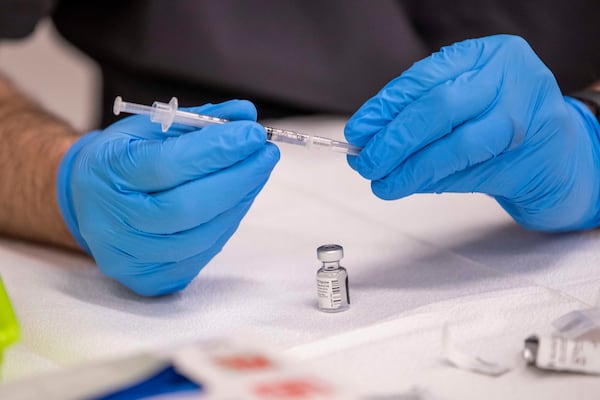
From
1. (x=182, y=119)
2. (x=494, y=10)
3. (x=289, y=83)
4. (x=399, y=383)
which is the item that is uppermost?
(x=494, y=10)

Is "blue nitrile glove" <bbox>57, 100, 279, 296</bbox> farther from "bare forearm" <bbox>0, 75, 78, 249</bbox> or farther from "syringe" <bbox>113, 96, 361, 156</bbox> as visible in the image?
"bare forearm" <bbox>0, 75, 78, 249</bbox>

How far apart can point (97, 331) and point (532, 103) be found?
526 mm

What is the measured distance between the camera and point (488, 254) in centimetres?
102

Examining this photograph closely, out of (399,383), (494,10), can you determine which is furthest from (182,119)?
(494,10)

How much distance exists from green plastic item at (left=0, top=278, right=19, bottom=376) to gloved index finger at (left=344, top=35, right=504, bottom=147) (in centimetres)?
38

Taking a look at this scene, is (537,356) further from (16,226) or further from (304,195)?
(16,226)

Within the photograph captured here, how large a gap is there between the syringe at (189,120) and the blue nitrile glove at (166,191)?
17mm

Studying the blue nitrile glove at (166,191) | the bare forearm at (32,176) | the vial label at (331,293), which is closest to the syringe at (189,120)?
the blue nitrile glove at (166,191)

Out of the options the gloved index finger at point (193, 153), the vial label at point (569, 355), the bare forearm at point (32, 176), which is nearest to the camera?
the vial label at point (569, 355)

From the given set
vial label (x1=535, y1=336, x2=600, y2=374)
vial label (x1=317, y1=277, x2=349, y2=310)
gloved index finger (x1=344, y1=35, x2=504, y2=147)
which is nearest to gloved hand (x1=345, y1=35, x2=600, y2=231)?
gloved index finger (x1=344, y1=35, x2=504, y2=147)

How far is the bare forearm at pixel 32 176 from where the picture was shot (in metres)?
1.12

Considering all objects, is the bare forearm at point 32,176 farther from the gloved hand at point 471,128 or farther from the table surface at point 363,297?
the gloved hand at point 471,128

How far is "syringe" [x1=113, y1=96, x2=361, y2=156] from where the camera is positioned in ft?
2.73

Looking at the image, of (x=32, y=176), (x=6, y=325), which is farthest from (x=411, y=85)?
(x=32, y=176)
